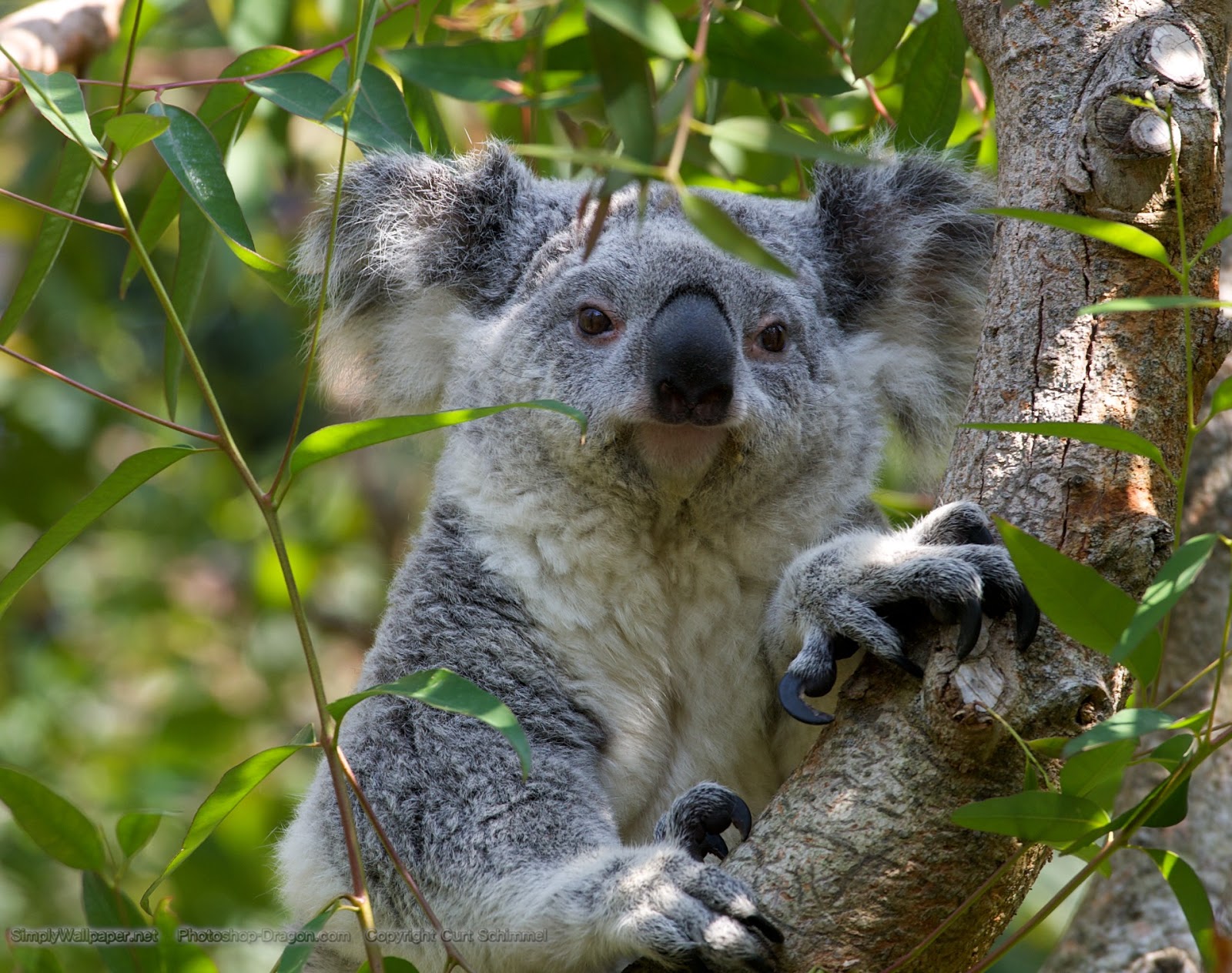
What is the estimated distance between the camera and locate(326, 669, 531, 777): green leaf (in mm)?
1427

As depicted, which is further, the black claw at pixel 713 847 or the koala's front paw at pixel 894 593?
the black claw at pixel 713 847

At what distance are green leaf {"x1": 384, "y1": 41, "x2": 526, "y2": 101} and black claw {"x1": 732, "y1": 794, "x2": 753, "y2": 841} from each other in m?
1.08

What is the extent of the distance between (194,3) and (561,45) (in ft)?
9.23

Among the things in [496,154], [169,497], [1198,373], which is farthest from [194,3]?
[1198,373]

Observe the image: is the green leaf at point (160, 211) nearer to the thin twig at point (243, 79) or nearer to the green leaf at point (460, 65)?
the thin twig at point (243, 79)

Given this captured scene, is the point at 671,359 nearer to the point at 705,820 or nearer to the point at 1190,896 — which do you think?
the point at 705,820

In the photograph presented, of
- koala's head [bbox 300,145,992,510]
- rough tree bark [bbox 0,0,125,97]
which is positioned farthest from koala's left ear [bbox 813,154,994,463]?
rough tree bark [bbox 0,0,125,97]

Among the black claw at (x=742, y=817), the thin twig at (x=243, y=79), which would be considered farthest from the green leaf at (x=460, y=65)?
the black claw at (x=742, y=817)

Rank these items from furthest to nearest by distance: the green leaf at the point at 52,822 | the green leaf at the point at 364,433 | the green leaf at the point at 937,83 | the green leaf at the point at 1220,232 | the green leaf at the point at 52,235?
the green leaf at the point at 937,83
the green leaf at the point at 52,235
the green leaf at the point at 52,822
the green leaf at the point at 364,433
the green leaf at the point at 1220,232

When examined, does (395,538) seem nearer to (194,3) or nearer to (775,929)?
Result: (194,3)

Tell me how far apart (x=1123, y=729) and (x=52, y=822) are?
1.24m

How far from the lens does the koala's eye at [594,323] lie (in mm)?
2270

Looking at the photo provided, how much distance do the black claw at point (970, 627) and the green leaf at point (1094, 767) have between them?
0.21 meters

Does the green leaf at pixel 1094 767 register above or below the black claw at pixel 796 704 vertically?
above
